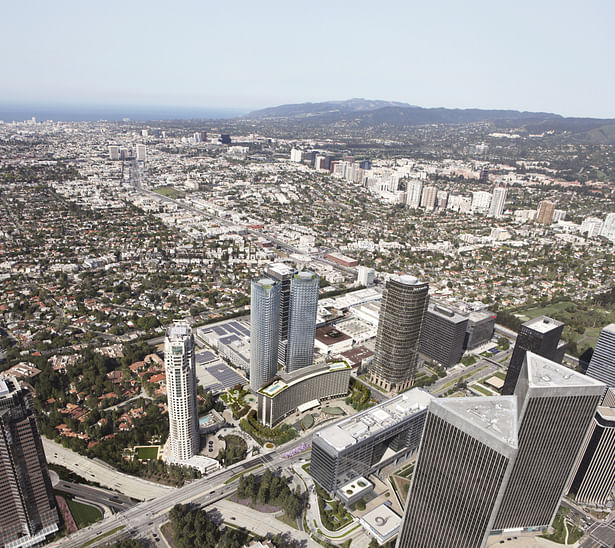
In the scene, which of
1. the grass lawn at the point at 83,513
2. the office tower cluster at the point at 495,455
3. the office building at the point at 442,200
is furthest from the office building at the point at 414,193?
the grass lawn at the point at 83,513

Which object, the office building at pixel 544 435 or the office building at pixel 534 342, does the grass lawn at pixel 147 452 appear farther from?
the office building at pixel 534 342

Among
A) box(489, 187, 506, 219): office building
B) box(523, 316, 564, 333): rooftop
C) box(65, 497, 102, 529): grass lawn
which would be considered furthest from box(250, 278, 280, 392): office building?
box(489, 187, 506, 219): office building

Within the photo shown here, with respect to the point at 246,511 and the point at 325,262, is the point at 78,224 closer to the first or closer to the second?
the point at 325,262

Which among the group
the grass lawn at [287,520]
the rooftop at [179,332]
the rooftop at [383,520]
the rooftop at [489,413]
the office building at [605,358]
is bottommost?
the grass lawn at [287,520]

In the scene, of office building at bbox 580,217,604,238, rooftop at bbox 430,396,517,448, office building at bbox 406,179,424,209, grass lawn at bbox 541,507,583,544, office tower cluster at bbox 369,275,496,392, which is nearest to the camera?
rooftop at bbox 430,396,517,448

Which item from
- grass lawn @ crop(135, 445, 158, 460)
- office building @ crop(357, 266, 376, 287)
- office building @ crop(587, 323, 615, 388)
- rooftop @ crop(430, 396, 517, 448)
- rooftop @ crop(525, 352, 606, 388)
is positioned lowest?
grass lawn @ crop(135, 445, 158, 460)

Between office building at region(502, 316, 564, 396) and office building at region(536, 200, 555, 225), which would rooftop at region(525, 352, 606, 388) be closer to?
office building at region(502, 316, 564, 396)

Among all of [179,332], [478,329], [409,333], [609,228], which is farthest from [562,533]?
[609,228]
